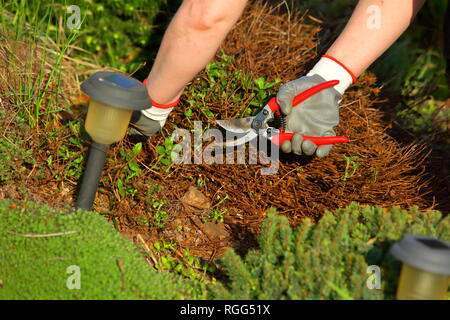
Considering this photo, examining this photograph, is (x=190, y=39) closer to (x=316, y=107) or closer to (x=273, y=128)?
(x=273, y=128)

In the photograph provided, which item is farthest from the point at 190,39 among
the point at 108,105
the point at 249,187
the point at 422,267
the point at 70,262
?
the point at 422,267

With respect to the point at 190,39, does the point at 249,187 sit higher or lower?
lower

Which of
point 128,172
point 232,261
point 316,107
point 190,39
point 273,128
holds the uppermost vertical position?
point 190,39

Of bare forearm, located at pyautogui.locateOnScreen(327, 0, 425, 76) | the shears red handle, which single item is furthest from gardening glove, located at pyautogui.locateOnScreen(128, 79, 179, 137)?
bare forearm, located at pyautogui.locateOnScreen(327, 0, 425, 76)

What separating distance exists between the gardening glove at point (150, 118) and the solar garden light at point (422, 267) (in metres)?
1.13

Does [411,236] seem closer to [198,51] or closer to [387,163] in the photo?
[198,51]

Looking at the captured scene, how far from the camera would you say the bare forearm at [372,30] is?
2.45 metres

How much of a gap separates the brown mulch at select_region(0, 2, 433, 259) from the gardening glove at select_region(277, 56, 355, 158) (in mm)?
235

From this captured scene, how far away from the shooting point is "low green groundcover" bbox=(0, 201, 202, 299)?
1845mm

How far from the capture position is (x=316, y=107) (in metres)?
2.44

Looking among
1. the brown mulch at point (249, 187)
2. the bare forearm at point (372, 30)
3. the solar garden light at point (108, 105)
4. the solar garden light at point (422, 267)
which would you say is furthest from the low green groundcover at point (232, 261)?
the bare forearm at point (372, 30)

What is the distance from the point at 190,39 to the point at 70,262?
91 centimetres

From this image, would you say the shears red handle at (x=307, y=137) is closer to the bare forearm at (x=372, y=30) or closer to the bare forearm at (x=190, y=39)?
the bare forearm at (x=372, y=30)
